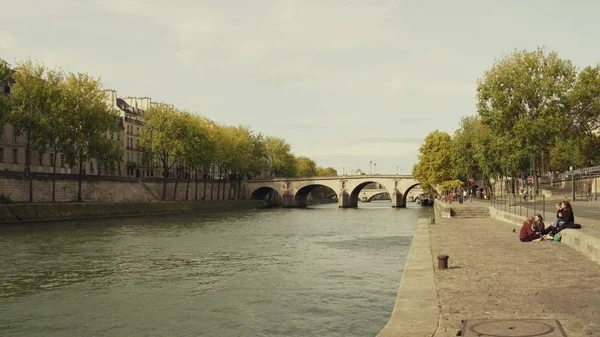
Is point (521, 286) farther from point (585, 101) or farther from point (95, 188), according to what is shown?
point (95, 188)

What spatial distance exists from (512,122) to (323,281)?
59528mm

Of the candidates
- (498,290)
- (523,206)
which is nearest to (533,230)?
(498,290)

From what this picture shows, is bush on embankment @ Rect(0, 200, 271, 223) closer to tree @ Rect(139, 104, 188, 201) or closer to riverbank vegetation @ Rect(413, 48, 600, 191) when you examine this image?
tree @ Rect(139, 104, 188, 201)

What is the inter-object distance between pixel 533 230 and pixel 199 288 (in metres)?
14.0

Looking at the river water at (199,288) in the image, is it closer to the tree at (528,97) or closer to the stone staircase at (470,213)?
the stone staircase at (470,213)

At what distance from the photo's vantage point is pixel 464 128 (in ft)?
333

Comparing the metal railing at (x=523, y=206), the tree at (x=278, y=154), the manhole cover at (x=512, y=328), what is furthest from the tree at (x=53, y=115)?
the tree at (x=278, y=154)

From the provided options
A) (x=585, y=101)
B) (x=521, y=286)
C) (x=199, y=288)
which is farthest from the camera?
(x=585, y=101)

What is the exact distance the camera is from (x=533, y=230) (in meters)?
24.8

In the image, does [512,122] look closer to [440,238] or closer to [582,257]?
[440,238]

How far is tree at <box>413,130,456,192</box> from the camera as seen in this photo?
107000 millimetres

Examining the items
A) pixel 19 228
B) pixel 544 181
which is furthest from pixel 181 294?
pixel 544 181

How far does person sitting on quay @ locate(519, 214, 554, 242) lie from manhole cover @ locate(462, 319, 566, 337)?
1551 centimetres

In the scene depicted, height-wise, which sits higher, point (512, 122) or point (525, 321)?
point (512, 122)
